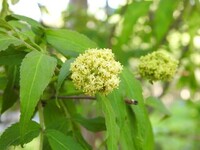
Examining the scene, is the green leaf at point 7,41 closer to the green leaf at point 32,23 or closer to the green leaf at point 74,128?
the green leaf at point 32,23

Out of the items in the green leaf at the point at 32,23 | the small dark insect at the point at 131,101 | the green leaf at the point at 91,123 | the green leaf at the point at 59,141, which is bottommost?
the green leaf at the point at 59,141

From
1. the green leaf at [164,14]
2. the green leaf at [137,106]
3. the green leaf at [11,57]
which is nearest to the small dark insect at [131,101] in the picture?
the green leaf at [137,106]

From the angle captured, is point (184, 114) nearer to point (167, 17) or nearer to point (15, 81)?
point (167, 17)

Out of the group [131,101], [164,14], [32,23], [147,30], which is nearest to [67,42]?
[32,23]

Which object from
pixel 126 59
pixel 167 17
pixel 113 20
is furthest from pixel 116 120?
pixel 113 20

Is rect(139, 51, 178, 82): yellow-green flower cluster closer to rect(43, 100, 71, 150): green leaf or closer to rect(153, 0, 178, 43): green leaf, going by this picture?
rect(43, 100, 71, 150): green leaf

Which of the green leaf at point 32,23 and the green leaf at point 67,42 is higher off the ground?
the green leaf at point 32,23

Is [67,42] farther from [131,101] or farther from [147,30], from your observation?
[147,30]
